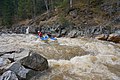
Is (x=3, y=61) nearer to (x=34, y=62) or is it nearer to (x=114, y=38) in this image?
(x=34, y=62)

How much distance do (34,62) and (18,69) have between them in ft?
3.79

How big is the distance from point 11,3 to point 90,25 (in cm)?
2044

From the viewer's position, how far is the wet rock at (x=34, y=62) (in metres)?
9.84

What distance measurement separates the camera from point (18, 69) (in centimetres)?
913

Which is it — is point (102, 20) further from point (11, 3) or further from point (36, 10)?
point (11, 3)

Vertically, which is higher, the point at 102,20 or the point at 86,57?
the point at 102,20

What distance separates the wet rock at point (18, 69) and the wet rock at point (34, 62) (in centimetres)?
47

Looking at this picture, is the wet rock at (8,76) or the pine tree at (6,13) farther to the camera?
the pine tree at (6,13)

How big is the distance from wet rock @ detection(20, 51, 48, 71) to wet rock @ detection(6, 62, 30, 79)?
1.53ft

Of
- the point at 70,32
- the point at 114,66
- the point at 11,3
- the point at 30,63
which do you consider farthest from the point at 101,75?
the point at 11,3

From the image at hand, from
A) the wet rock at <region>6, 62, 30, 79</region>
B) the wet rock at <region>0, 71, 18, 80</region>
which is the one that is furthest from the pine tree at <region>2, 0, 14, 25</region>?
the wet rock at <region>0, 71, 18, 80</region>

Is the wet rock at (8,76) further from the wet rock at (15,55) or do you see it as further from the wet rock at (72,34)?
the wet rock at (72,34)

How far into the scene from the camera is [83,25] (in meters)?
24.6

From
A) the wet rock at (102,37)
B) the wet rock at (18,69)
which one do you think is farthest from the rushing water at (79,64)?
the wet rock at (102,37)
